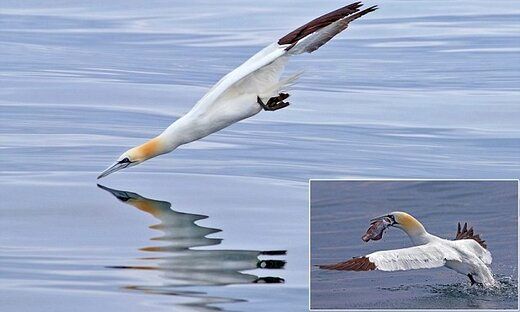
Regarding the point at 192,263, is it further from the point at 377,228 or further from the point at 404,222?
the point at 404,222

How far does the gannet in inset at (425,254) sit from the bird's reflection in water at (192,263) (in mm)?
813

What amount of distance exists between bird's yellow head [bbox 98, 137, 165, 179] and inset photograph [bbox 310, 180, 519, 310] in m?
2.73

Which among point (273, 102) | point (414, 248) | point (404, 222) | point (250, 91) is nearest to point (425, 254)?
point (414, 248)

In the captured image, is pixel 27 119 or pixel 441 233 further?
pixel 27 119

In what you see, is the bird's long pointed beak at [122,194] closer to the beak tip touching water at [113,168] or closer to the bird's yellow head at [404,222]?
the beak tip touching water at [113,168]

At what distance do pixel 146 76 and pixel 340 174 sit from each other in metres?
5.44

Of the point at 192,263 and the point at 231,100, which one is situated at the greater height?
the point at 231,100

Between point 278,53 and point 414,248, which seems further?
point 278,53

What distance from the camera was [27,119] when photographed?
1750 centimetres

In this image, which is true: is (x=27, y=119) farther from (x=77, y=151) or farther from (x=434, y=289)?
(x=434, y=289)

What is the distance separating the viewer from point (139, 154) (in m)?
14.6

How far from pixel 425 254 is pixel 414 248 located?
0.10 meters

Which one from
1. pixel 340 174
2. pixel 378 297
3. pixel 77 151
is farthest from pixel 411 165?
pixel 378 297

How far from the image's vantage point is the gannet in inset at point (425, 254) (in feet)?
37.1
